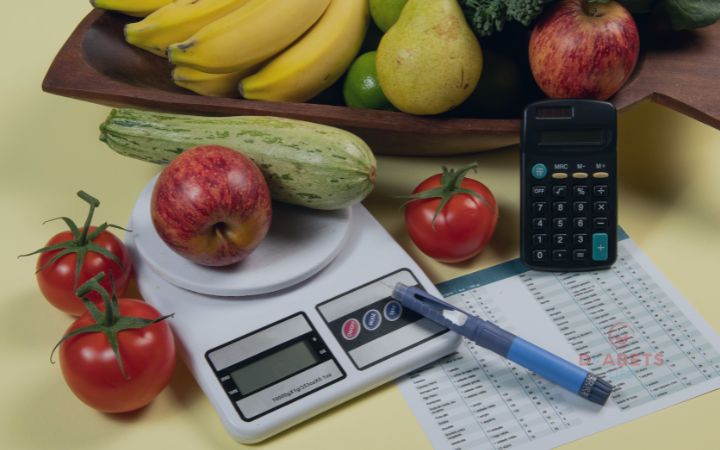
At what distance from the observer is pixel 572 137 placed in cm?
115

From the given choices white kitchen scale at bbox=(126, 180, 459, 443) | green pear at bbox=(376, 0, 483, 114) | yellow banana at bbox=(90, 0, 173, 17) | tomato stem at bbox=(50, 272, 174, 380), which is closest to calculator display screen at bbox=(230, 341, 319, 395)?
white kitchen scale at bbox=(126, 180, 459, 443)

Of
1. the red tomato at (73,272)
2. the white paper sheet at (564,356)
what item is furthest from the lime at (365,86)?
the red tomato at (73,272)

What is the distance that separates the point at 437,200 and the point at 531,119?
0.15m

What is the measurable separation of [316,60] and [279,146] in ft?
0.60

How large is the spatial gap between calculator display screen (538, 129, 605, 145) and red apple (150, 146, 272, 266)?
1.12ft

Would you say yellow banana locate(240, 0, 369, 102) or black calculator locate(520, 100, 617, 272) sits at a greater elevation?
yellow banana locate(240, 0, 369, 102)

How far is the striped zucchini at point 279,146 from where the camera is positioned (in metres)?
1.09

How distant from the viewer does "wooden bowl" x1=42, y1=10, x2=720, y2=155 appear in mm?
1163

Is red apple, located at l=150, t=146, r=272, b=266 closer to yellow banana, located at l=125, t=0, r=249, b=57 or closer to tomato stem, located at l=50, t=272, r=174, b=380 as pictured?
tomato stem, located at l=50, t=272, r=174, b=380

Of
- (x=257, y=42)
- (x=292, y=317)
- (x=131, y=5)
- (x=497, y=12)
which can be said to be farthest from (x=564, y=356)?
(x=131, y=5)

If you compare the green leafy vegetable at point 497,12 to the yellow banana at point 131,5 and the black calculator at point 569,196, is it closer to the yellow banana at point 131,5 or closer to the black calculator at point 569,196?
the black calculator at point 569,196

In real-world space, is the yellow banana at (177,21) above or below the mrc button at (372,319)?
above

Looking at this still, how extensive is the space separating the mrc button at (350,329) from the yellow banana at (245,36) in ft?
1.23

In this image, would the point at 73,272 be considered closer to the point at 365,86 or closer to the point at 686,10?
the point at 365,86
